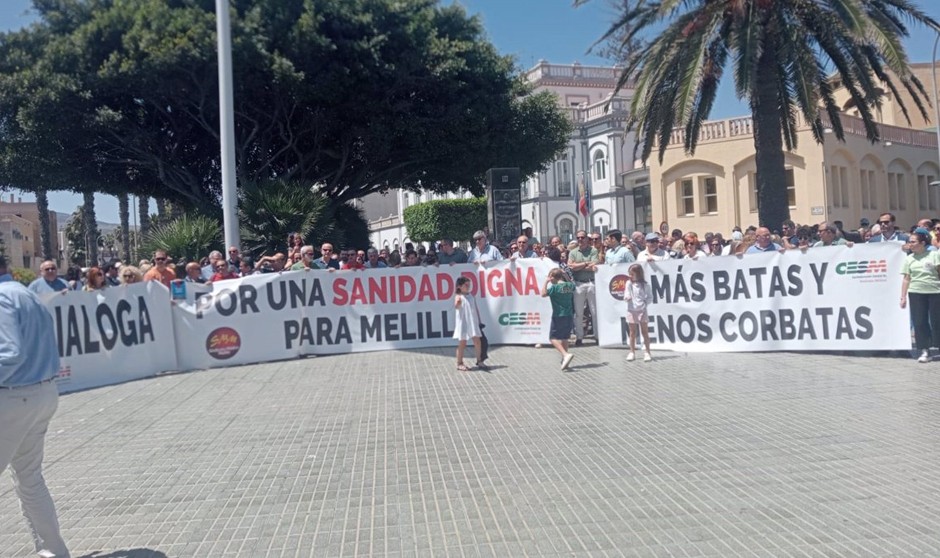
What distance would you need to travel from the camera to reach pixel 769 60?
52.4 ft

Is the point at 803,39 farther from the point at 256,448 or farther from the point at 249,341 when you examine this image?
the point at 256,448

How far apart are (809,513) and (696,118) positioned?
1388cm

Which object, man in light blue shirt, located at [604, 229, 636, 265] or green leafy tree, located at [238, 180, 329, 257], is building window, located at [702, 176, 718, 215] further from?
man in light blue shirt, located at [604, 229, 636, 265]

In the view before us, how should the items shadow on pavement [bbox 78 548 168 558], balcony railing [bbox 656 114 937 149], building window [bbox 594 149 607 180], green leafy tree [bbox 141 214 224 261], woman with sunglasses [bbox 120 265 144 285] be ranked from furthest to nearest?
building window [bbox 594 149 607 180] → balcony railing [bbox 656 114 937 149] → green leafy tree [bbox 141 214 224 261] → woman with sunglasses [bbox 120 265 144 285] → shadow on pavement [bbox 78 548 168 558]

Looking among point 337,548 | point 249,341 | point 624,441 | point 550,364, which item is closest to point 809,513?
point 624,441

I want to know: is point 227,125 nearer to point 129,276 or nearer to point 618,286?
point 129,276

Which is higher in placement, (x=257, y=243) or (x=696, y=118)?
(x=696, y=118)

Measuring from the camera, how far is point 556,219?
5112 centimetres

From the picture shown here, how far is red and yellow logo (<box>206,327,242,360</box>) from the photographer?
13344 millimetres

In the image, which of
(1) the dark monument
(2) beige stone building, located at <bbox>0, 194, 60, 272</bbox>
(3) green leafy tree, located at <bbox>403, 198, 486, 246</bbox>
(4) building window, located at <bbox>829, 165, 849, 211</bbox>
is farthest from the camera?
(2) beige stone building, located at <bbox>0, 194, 60, 272</bbox>

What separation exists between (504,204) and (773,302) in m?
7.91

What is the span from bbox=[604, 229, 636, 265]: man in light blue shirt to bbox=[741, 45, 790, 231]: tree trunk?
3748 mm

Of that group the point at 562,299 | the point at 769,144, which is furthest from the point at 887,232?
the point at 562,299

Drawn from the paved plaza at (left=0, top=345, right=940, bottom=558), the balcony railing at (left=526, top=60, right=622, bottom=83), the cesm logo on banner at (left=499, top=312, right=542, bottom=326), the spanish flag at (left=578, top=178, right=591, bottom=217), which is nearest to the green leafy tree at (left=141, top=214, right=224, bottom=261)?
the paved plaza at (left=0, top=345, right=940, bottom=558)
